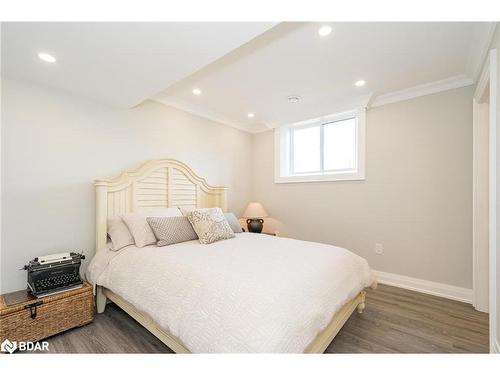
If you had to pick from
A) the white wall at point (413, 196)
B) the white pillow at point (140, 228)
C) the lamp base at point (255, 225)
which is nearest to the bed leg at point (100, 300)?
the white pillow at point (140, 228)

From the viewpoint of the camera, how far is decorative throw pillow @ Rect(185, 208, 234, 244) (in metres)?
2.32

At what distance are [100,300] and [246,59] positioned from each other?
2.64 metres

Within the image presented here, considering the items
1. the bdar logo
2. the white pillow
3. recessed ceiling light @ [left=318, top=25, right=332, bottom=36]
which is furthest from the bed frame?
recessed ceiling light @ [left=318, top=25, right=332, bottom=36]

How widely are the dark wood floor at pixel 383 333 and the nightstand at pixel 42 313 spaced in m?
0.10

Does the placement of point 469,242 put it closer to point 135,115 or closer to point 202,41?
point 202,41

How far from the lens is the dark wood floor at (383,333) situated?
1.67m

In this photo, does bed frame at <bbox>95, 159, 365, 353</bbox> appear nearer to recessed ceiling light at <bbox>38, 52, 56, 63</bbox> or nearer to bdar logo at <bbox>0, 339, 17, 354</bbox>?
bdar logo at <bbox>0, 339, 17, 354</bbox>

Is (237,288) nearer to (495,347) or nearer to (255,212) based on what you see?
(495,347)

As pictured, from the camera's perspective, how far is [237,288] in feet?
4.26

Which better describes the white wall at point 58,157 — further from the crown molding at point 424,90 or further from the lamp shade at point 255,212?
the crown molding at point 424,90
